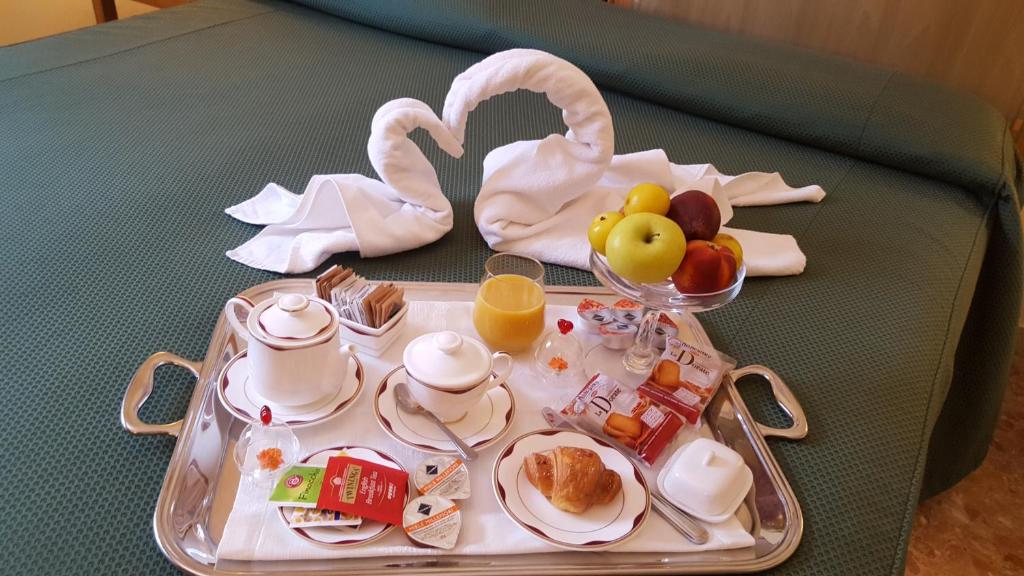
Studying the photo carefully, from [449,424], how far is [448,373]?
0.07 meters

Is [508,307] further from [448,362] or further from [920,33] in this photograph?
[920,33]

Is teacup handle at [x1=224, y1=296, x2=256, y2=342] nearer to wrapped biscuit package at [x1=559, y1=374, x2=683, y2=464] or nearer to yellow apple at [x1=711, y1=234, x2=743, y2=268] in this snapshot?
wrapped biscuit package at [x1=559, y1=374, x2=683, y2=464]

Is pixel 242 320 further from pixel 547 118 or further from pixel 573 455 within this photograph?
pixel 547 118

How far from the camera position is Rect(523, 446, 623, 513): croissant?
66 cm

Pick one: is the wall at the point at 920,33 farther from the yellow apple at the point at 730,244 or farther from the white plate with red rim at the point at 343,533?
the white plate with red rim at the point at 343,533

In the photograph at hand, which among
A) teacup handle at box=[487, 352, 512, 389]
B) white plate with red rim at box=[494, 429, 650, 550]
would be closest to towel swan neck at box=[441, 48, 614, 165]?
teacup handle at box=[487, 352, 512, 389]

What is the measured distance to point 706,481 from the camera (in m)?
0.69

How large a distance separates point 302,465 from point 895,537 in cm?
63

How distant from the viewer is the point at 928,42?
183cm

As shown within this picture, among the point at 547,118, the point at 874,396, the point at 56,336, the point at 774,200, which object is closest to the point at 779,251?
the point at 774,200

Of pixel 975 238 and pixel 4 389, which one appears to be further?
pixel 975 238

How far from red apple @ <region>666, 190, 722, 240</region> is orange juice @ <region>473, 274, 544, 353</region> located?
200 mm

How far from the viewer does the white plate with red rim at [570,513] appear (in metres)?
0.65

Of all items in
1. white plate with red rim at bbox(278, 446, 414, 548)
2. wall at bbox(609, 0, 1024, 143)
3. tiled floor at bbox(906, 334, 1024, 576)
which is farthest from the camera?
wall at bbox(609, 0, 1024, 143)
